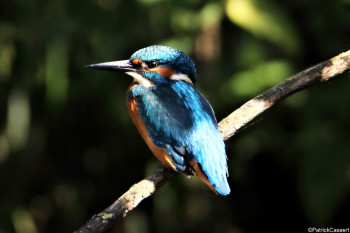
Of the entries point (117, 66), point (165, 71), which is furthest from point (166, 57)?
point (117, 66)

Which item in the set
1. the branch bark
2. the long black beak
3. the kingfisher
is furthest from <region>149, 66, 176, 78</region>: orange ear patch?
the branch bark

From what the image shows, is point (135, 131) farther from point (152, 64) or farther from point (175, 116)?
point (175, 116)

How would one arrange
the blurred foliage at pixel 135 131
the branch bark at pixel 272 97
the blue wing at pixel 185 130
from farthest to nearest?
1. the blurred foliage at pixel 135 131
2. the blue wing at pixel 185 130
3. the branch bark at pixel 272 97

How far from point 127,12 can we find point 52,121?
114cm

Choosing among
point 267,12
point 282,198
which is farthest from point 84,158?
point 267,12

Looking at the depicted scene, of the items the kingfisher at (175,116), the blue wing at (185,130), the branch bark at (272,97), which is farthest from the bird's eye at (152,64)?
the branch bark at (272,97)

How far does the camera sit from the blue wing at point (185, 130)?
2.57 metres

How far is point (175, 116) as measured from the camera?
105 inches

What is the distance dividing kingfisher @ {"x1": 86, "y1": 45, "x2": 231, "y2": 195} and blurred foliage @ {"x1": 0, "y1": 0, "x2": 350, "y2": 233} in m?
0.54

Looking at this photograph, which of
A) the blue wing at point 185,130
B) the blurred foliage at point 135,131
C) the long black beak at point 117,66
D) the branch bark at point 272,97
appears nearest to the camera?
the branch bark at point 272,97

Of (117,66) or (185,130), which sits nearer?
(185,130)

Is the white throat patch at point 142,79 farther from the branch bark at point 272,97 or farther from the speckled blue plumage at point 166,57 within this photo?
the branch bark at point 272,97

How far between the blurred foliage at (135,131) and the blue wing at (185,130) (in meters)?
0.74

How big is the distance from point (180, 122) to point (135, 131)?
46.4 inches
